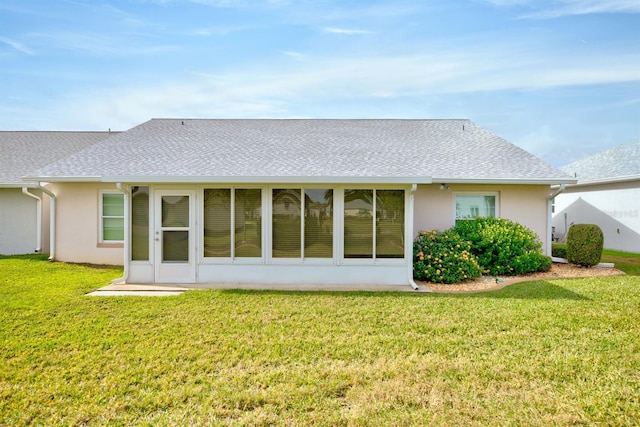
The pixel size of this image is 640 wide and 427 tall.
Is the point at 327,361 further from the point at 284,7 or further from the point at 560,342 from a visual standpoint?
the point at 284,7

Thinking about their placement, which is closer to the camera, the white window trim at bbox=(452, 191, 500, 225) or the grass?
the grass

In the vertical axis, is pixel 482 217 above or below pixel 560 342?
above

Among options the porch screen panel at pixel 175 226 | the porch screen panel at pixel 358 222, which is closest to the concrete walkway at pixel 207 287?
the porch screen panel at pixel 175 226

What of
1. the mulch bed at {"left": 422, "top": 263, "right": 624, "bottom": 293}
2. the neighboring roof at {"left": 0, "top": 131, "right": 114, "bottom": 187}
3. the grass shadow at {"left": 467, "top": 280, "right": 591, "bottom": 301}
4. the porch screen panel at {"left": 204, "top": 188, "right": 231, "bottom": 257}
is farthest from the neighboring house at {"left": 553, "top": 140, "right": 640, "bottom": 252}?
the neighboring roof at {"left": 0, "top": 131, "right": 114, "bottom": 187}

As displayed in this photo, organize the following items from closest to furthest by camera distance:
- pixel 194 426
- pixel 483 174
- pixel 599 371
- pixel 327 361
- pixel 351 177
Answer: pixel 194 426, pixel 599 371, pixel 327 361, pixel 351 177, pixel 483 174

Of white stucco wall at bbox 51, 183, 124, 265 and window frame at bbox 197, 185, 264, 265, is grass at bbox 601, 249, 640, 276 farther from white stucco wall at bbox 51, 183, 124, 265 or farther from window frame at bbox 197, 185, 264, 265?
white stucco wall at bbox 51, 183, 124, 265

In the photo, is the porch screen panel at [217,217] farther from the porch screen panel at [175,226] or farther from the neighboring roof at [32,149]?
the neighboring roof at [32,149]

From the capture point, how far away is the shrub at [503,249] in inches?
399

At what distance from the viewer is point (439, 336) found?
217 inches

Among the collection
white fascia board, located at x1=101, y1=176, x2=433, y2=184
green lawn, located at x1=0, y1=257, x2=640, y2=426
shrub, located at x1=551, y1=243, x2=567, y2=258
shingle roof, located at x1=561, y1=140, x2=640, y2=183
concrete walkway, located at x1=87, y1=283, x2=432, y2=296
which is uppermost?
shingle roof, located at x1=561, y1=140, x2=640, y2=183

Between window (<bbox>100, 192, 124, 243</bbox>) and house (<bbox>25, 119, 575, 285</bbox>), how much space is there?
0.12 ft

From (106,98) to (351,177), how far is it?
46.8 ft

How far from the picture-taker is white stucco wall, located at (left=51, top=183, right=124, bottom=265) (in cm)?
1208

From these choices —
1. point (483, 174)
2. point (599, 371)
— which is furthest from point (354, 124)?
point (599, 371)
